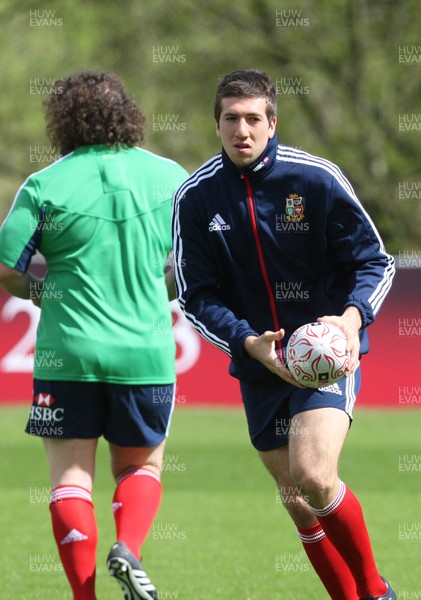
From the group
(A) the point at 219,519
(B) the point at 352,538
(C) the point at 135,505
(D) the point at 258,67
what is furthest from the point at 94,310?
(D) the point at 258,67

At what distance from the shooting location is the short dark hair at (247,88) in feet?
16.1

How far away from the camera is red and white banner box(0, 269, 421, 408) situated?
44.4ft

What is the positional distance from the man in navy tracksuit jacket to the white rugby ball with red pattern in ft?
0.52

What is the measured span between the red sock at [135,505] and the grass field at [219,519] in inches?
37.7

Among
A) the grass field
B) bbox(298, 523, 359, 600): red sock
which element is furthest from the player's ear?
the grass field

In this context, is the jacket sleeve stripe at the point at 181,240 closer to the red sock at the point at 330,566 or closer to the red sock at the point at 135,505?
the red sock at the point at 135,505

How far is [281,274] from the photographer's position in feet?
16.4

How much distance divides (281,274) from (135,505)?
124cm

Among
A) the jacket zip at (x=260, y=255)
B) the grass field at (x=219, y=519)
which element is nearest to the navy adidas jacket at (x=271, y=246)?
the jacket zip at (x=260, y=255)

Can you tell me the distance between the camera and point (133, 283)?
16.9ft

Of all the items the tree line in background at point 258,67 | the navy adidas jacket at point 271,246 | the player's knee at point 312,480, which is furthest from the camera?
the tree line in background at point 258,67

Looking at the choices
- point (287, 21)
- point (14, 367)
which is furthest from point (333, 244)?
point (287, 21)

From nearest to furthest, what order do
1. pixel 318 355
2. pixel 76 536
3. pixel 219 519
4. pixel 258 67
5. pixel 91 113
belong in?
1. pixel 318 355
2. pixel 76 536
3. pixel 91 113
4. pixel 219 519
5. pixel 258 67

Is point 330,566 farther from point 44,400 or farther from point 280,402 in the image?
point 44,400
